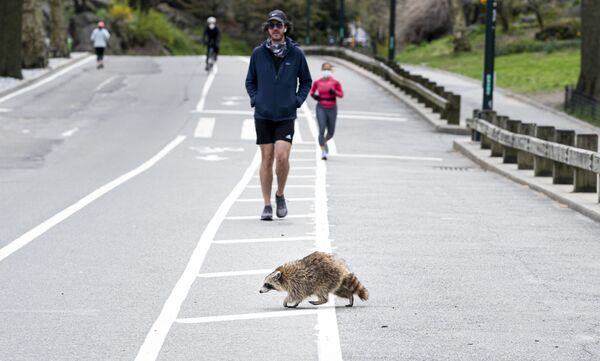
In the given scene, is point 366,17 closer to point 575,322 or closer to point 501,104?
→ point 501,104

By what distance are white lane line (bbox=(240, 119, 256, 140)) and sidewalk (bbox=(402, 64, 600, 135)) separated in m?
5.72

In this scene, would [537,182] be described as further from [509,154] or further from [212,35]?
[212,35]

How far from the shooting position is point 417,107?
121 feet

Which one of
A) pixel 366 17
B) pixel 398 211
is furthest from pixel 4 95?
pixel 366 17

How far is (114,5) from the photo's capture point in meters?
81.3

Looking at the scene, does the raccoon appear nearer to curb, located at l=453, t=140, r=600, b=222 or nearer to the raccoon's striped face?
the raccoon's striped face

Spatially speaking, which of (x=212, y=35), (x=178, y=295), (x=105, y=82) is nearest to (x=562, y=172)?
(x=178, y=295)

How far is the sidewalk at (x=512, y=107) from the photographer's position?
110 feet

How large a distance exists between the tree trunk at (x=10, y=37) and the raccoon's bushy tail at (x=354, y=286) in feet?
109

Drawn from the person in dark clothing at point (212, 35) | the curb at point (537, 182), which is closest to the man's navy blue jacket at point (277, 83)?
the curb at point (537, 182)

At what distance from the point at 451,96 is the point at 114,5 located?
52.3 meters

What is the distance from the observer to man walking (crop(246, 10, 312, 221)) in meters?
13.2

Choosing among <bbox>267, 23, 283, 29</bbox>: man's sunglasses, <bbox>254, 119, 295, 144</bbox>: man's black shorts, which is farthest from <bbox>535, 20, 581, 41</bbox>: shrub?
<bbox>267, 23, 283, 29</bbox>: man's sunglasses

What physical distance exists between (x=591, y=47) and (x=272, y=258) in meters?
26.4
